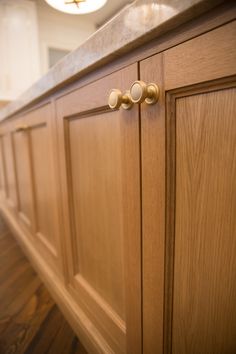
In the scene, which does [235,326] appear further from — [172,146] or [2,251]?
[2,251]

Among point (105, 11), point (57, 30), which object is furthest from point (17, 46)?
point (105, 11)

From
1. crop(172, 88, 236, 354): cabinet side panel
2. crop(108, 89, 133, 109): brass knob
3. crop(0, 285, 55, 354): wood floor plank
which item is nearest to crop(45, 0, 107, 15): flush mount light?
crop(108, 89, 133, 109): brass knob

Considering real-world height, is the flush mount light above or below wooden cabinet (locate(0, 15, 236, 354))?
above

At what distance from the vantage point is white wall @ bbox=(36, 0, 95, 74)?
114 inches

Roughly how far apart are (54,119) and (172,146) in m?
0.45

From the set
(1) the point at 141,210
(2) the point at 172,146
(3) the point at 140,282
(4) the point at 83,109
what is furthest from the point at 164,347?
(4) the point at 83,109

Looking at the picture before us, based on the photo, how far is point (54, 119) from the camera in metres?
0.68

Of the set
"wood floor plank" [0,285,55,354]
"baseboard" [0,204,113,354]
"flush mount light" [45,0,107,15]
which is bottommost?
"wood floor plank" [0,285,55,354]

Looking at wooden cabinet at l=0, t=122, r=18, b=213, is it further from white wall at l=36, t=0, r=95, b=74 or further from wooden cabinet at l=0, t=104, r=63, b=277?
white wall at l=36, t=0, r=95, b=74

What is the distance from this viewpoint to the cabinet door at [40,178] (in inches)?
29.7

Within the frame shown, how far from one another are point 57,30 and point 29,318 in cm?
323

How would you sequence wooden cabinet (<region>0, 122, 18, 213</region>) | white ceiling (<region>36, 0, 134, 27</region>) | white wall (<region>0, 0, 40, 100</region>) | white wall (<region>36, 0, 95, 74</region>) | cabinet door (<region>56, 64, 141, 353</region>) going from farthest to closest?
white wall (<region>36, 0, 95, 74</region>)
white ceiling (<region>36, 0, 134, 27</region>)
white wall (<region>0, 0, 40, 100</region>)
wooden cabinet (<region>0, 122, 18, 213</region>)
cabinet door (<region>56, 64, 141, 353</region>)

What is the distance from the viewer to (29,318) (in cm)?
82

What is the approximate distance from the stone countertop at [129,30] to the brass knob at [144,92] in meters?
0.07
